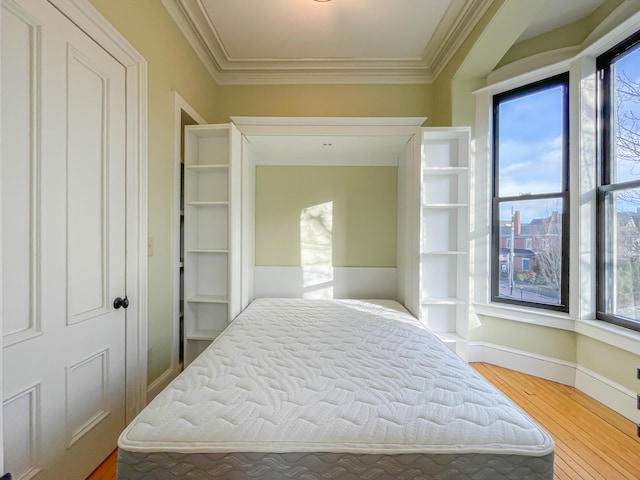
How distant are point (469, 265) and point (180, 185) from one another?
2445 millimetres

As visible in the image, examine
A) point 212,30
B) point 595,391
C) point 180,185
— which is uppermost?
point 212,30

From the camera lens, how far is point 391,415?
1.04m

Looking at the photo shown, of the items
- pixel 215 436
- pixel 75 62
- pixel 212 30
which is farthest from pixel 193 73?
pixel 215 436

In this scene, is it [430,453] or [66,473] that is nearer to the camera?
[430,453]

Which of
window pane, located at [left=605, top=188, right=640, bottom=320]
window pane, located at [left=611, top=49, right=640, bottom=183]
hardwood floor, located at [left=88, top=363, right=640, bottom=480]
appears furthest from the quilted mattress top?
window pane, located at [left=611, top=49, right=640, bottom=183]

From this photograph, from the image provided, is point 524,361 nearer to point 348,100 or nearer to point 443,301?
point 443,301

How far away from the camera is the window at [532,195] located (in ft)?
7.67

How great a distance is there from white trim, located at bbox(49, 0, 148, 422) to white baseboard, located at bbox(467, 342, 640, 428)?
2606 mm

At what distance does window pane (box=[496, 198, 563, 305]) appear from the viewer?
7.79 ft

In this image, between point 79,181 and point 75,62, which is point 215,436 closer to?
point 79,181

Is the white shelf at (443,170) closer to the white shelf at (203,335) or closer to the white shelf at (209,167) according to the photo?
the white shelf at (209,167)

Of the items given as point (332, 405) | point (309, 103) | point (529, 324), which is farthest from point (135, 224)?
point (529, 324)

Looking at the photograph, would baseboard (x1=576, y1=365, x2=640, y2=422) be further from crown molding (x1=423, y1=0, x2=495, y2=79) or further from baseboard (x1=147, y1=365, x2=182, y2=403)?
baseboard (x1=147, y1=365, x2=182, y2=403)

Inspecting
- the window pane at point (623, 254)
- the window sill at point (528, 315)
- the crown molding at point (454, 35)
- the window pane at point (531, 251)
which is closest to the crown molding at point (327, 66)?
the crown molding at point (454, 35)
